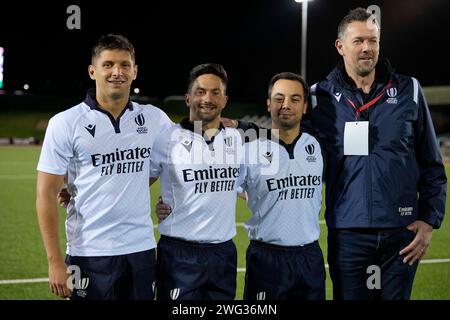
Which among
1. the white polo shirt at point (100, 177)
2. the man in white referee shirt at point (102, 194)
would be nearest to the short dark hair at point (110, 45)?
the man in white referee shirt at point (102, 194)

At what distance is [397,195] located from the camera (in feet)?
10.0

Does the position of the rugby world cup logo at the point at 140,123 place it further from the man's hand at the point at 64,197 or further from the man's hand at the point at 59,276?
the man's hand at the point at 59,276

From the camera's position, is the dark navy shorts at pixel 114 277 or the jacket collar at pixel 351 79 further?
the jacket collar at pixel 351 79

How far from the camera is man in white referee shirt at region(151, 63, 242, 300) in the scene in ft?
9.63

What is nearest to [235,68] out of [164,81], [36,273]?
[164,81]

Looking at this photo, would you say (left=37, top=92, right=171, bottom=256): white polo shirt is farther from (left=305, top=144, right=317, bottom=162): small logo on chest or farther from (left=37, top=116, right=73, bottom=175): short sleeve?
(left=305, top=144, right=317, bottom=162): small logo on chest

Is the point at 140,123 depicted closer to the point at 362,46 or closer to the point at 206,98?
the point at 206,98

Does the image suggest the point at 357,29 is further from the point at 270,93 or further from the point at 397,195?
the point at 397,195

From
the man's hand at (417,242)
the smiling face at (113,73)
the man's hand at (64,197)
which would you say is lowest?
the man's hand at (417,242)

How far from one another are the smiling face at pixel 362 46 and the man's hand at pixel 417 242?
3.01 ft

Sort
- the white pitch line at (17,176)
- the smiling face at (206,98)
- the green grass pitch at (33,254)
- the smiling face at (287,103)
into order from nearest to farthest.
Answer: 1. the smiling face at (206,98)
2. the smiling face at (287,103)
3. the green grass pitch at (33,254)
4. the white pitch line at (17,176)

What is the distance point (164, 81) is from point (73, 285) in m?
49.4

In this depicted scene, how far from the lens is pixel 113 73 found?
2.95 meters

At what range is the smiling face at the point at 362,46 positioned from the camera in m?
3.05
